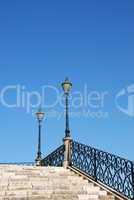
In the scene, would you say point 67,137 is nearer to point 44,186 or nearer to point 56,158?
point 56,158

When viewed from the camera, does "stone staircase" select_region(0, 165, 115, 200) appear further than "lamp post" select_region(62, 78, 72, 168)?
No

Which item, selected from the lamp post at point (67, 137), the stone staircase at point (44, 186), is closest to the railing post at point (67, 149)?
the lamp post at point (67, 137)

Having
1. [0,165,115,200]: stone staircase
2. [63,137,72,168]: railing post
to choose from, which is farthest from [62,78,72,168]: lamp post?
[0,165,115,200]: stone staircase

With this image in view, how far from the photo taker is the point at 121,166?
47.1ft

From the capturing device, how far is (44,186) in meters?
13.7

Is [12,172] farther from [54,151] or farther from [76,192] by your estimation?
[54,151]

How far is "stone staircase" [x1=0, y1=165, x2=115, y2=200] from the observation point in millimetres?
12922

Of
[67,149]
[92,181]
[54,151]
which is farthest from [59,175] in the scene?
[54,151]

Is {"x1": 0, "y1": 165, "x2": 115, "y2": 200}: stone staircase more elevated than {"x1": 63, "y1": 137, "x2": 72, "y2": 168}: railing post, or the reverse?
{"x1": 63, "y1": 137, "x2": 72, "y2": 168}: railing post

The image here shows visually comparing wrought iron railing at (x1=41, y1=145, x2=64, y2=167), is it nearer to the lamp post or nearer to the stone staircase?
the lamp post

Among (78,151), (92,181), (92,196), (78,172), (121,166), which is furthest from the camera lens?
(78,151)

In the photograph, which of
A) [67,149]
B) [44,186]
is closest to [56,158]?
[67,149]

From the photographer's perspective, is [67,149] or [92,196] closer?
[92,196]

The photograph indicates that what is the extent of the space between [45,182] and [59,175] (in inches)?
56.9
